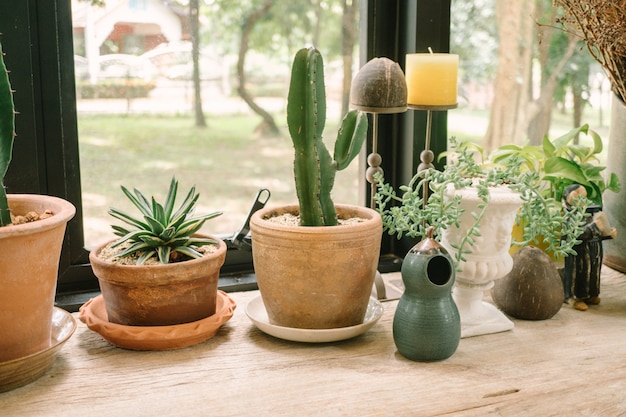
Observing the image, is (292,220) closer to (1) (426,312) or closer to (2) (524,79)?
(1) (426,312)

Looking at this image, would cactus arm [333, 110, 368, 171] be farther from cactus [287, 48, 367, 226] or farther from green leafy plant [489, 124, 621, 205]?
green leafy plant [489, 124, 621, 205]

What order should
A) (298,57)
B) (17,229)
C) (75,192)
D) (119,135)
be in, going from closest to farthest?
(17,229) < (298,57) < (75,192) < (119,135)

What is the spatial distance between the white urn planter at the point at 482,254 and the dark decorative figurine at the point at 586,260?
189mm

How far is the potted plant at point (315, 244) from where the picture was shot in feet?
3.77

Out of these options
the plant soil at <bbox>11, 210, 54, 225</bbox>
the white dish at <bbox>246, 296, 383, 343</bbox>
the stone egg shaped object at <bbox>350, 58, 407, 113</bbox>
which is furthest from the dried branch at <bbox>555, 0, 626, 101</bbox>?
the plant soil at <bbox>11, 210, 54, 225</bbox>

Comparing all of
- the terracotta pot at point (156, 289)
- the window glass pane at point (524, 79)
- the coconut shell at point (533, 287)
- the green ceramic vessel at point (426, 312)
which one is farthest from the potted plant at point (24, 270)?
the window glass pane at point (524, 79)

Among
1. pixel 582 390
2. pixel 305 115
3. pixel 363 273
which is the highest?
pixel 305 115

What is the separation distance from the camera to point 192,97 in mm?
1797

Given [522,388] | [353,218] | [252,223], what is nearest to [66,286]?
[252,223]

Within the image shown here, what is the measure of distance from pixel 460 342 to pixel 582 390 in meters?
0.23

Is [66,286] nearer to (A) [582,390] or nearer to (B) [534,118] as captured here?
(A) [582,390]

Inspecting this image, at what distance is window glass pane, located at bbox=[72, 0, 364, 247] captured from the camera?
1504 mm

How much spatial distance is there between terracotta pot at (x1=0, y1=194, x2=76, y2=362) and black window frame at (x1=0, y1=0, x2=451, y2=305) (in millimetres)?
299

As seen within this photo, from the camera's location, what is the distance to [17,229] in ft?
3.29
